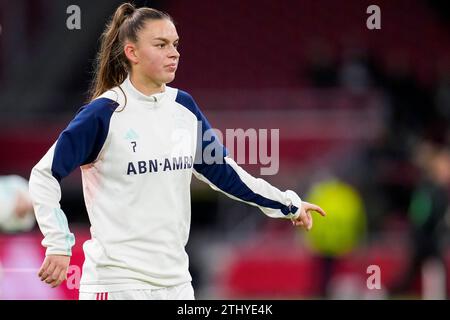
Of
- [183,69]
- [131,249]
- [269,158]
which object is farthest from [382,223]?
[131,249]

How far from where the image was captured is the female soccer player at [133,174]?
5.18 metres

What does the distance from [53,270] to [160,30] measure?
1.29 m

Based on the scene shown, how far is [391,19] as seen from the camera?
60.5ft

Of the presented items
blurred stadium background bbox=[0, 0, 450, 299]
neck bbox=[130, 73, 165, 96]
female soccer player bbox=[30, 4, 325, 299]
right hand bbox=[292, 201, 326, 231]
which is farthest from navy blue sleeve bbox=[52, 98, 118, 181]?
blurred stadium background bbox=[0, 0, 450, 299]

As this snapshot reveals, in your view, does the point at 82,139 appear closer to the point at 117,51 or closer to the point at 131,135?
the point at 131,135

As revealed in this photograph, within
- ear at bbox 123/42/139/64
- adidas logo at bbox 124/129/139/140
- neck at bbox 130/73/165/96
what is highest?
ear at bbox 123/42/139/64

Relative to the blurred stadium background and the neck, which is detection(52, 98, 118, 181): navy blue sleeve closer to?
the neck

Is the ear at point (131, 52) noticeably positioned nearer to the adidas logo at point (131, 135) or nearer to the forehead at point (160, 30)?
the forehead at point (160, 30)

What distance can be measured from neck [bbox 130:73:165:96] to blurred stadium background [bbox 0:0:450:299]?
138 inches

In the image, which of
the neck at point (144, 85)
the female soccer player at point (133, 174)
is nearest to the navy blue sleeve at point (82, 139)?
the female soccer player at point (133, 174)

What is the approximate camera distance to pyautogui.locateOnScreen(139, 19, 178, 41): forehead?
17.7 ft

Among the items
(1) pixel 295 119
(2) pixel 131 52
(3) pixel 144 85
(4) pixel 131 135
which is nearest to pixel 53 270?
(4) pixel 131 135

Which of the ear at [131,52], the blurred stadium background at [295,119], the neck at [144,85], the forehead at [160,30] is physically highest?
the forehead at [160,30]
